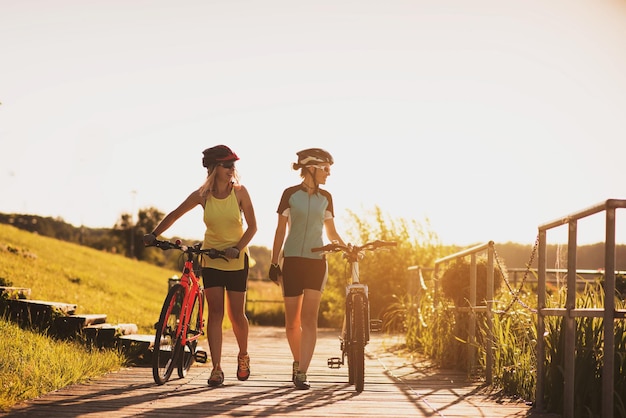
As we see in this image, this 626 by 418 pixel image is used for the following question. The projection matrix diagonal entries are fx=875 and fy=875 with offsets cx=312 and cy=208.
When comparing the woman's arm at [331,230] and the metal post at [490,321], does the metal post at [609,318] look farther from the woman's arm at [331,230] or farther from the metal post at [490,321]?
the woman's arm at [331,230]

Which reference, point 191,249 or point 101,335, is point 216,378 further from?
point 101,335

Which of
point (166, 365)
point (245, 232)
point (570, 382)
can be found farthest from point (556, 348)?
point (166, 365)

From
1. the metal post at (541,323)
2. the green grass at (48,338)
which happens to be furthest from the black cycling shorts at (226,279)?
the metal post at (541,323)

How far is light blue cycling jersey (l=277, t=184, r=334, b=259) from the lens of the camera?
24.0 ft

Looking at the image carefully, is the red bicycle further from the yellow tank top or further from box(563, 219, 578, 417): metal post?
box(563, 219, 578, 417): metal post

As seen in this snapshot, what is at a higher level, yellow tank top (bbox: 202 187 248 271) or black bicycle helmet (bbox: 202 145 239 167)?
black bicycle helmet (bbox: 202 145 239 167)

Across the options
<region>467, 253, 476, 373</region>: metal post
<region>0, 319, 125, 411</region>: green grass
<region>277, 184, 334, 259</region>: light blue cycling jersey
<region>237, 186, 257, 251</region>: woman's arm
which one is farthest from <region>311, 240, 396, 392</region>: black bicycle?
<region>0, 319, 125, 411</region>: green grass

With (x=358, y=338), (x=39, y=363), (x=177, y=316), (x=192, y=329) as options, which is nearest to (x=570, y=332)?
(x=358, y=338)

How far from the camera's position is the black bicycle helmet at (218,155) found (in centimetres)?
738

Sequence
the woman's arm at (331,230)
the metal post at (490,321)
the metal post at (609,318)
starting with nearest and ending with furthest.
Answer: the metal post at (609,318) → the woman's arm at (331,230) → the metal post at (490,321)

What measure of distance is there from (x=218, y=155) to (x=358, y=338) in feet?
6.31

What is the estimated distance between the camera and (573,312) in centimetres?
568

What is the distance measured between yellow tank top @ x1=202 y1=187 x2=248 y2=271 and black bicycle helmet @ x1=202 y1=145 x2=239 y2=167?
28 centimetres

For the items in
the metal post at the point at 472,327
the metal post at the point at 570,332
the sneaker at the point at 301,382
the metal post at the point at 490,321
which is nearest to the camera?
the metal post at the point at 570,332
